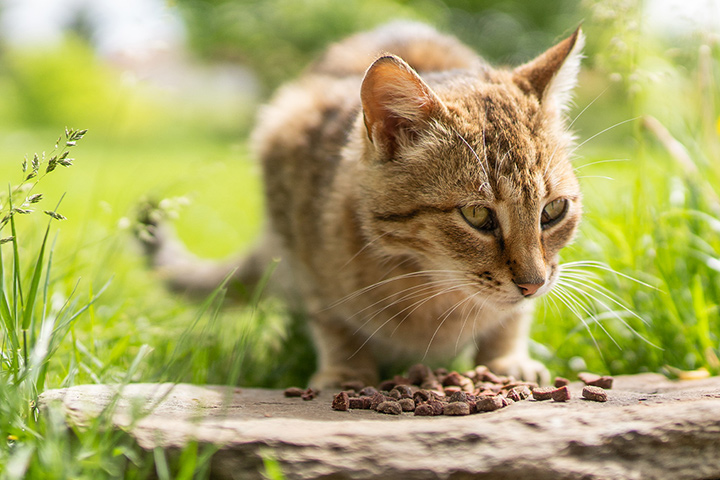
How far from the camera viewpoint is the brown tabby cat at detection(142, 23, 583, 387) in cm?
190

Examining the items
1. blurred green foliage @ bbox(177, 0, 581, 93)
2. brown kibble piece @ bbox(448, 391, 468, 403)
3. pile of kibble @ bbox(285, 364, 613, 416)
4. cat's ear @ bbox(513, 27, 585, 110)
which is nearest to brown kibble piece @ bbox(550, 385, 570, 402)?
pile of kibble @ bbox(285, 364, 613, 416)

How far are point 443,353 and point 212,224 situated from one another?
9.63 ft

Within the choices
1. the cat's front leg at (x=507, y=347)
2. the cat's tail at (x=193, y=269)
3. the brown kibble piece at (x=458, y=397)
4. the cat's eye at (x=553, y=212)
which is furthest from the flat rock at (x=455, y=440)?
the cat's tail at (x=193, y=269)

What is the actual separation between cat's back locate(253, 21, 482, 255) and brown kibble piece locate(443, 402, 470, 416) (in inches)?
43.4

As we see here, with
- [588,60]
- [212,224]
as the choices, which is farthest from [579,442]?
[212,224]

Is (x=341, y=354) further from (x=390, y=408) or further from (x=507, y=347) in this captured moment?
(x=390, y=408)

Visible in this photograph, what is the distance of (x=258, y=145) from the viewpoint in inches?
127

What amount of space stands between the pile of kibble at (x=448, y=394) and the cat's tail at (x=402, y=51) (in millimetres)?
1477

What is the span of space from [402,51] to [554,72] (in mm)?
1021

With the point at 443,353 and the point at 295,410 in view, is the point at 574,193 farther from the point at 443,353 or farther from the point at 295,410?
the point at 295,410

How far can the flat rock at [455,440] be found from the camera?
4.17 feet

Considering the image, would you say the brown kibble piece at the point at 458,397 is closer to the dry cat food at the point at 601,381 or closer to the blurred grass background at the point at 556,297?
the dry cat food at the point at 601,381

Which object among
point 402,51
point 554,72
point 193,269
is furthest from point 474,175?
point 193,269

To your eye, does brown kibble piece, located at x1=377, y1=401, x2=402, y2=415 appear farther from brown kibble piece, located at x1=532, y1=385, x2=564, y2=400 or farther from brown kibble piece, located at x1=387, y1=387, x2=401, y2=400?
brown kibble piece, located at x1=532, y1=385, x2=564, y2=400
